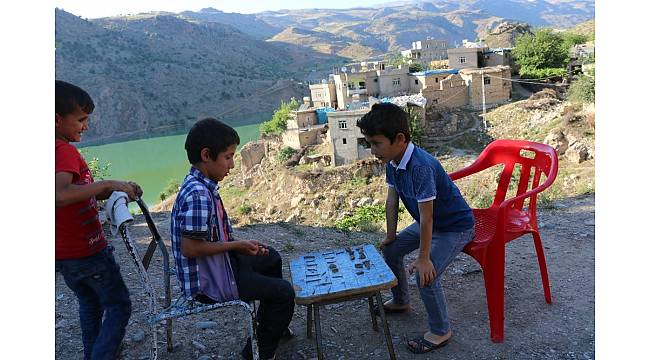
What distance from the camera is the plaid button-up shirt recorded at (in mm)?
1859

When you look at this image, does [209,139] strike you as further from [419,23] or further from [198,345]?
[419,23]

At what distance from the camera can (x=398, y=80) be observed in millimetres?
24891

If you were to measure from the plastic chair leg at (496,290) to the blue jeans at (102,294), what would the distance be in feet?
5.52

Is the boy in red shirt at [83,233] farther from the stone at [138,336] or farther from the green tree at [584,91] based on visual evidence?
the green tree at [584,91]

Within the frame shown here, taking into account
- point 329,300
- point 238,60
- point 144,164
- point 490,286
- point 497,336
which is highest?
point 238,60

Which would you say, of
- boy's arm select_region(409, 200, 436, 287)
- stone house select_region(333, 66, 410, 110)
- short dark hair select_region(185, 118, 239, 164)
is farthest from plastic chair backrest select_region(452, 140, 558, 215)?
stone house select_region(333, 66, 410, 110)

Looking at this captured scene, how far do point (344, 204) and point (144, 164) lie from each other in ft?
69.5

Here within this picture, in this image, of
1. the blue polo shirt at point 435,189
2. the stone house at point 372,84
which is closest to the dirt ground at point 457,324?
the blue polo shirt at point 435,189

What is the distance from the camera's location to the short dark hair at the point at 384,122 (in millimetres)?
2250

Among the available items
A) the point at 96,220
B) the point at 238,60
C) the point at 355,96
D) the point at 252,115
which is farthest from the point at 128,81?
the point at 96,220

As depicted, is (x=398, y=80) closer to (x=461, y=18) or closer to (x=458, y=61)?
(x=458, y=61)

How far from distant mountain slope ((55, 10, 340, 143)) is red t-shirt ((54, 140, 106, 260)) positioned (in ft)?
140

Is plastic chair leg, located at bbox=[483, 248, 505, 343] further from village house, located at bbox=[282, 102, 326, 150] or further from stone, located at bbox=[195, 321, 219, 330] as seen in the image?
village house, located at bbox=[282, 102, 326, 150]

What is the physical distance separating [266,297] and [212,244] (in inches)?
13.0
